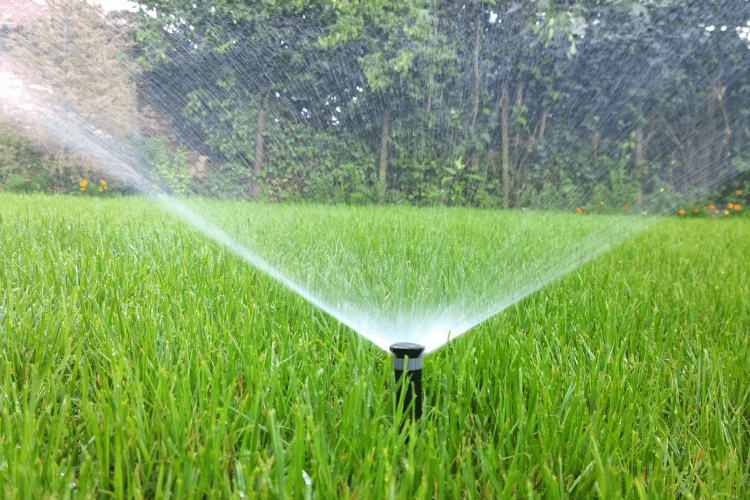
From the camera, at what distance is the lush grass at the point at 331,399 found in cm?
57

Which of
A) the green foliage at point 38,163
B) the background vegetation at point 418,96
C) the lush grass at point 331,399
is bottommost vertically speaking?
the lush grass at point 331,399

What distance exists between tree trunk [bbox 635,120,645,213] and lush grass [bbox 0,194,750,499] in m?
8.40

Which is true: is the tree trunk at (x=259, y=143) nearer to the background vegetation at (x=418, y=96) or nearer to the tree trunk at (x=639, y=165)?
the background vegetation at (x=418, y=96)

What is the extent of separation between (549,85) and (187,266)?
9194 mm

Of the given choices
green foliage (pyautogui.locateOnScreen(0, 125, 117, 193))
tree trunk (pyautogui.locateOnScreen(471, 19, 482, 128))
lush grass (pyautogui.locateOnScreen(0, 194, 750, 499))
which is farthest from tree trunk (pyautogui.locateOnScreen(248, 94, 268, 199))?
lush grass (pyautogui.locateOnScreen(0, 194, 750, 499))

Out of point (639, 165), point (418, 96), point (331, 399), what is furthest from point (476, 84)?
point (331, 399)

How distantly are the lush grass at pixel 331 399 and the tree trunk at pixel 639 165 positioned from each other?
8.40 metres

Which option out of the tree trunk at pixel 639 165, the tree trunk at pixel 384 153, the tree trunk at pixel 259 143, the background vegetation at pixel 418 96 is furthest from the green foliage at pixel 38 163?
the tree trunk at pixel 639 165

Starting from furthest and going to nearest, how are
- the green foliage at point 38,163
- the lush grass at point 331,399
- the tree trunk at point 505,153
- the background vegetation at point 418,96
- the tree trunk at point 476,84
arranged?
the tree trunk at point 476,84, the tree trunk at point 505,153, the green foliage at point 38,163, the background vegetation at point 418,96, the lush grass at point 331,399

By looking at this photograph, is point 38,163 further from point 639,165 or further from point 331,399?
point 639,165

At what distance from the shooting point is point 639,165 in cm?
948

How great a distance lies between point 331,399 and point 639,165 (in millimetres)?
10322

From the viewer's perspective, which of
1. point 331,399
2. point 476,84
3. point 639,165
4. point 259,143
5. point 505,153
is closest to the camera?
point 331,399

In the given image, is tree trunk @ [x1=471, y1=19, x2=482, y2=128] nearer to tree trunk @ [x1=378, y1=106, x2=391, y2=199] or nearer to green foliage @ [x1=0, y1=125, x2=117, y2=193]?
tree trunk @ [x1=378, y1=106, x2=391, y2=199]
